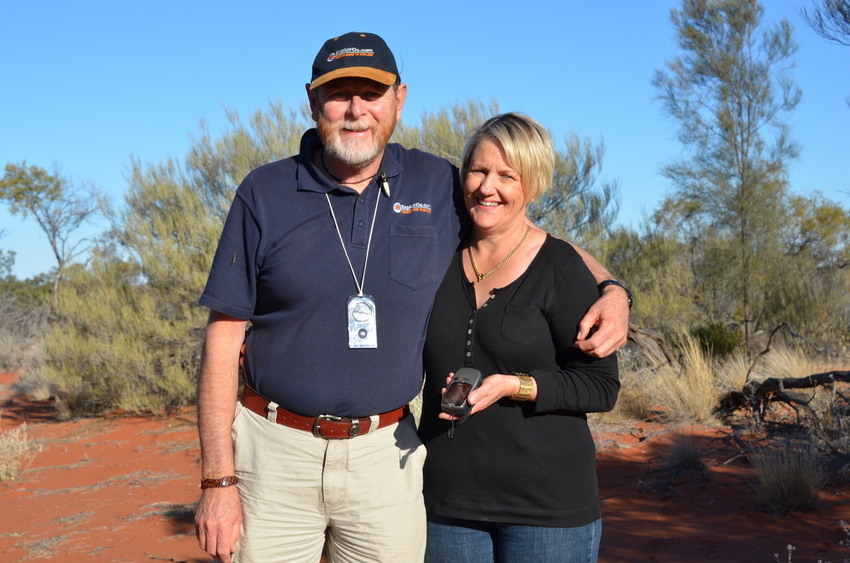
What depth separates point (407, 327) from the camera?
93.4 inches

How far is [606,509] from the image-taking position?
18.2 ft

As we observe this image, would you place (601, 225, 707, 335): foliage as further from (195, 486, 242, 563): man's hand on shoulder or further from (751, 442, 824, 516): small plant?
(195, 486, 242, 563): man's hand on shoulder

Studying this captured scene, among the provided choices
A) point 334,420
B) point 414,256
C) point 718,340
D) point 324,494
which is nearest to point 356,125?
point 414,256

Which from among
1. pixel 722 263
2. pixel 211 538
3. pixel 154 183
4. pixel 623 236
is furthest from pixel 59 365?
pixel 722 263

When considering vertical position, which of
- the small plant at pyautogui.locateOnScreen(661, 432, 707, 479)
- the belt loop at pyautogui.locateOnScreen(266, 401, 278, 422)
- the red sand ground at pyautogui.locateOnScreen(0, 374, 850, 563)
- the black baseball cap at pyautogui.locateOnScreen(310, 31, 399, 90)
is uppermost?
the black baseball cap at pyautogui.locateOnScreen(310, 31, 399, 90)

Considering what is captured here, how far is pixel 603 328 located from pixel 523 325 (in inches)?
9.5

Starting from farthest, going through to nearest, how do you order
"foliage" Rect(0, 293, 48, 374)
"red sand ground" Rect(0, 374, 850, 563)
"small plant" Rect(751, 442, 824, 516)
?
"foliage" Rect(0, 293, 48, 374) → "small plant" Rect(751, 442, 824, 516) → "red sand ground" Rect(0, 374, 850, 563)

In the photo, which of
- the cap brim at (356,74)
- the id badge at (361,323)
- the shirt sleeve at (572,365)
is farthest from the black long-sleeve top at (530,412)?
the cap brim at (356,74)

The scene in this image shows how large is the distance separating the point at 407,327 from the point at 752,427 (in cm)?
566

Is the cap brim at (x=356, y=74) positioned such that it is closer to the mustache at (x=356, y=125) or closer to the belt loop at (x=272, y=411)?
the mustache at (x=356, y=125)

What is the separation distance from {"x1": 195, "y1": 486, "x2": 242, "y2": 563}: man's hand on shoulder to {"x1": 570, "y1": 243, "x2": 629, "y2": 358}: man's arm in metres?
1.20

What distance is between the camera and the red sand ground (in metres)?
4.69

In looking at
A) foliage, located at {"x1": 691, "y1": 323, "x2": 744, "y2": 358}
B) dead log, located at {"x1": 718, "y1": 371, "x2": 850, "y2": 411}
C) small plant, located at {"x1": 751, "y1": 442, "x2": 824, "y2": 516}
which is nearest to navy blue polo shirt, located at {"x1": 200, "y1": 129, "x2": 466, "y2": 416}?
small plant, located at {"x1": 751, "y1": 442, "x2": 824, "y2": 516}

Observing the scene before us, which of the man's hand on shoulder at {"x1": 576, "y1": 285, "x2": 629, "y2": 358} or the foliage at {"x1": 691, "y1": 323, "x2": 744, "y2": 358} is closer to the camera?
the man's hand on shoulder at {"x1": 576, "y1": 285, "x2": 629, "y2": 358}
